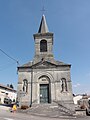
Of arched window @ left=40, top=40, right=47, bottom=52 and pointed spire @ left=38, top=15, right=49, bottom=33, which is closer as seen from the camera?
arched window @ left=40, top=40, right=47, bottom=52

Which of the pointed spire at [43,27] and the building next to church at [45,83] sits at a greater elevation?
the pointed spire at [43,27]

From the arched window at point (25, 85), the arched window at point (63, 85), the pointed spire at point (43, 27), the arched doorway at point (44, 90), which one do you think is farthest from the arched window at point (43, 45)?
the arched window at point (63, 85)

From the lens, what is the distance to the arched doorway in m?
27.2

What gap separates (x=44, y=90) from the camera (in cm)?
2761

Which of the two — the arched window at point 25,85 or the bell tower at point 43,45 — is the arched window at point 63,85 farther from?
the arched window at point 25,85

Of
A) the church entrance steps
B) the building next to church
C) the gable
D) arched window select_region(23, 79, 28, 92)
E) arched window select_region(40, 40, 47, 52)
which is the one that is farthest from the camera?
arched window select_region(40, 40, 47, 52)

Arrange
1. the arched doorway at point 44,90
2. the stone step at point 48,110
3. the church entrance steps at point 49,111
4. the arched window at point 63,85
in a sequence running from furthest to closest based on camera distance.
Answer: the arched doorway at point 44,90, the arched window at point 63,85, the stone step at point 48,110, the church entrance steps at point 49,111

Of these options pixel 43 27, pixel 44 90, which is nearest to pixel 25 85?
pixel 44 90

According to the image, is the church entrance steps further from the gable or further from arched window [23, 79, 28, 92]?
the gable

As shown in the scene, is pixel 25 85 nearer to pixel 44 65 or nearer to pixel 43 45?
pixel 44 65

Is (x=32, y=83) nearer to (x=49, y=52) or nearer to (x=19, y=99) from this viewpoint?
(x=19, y=99)

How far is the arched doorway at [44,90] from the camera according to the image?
89.2 ft

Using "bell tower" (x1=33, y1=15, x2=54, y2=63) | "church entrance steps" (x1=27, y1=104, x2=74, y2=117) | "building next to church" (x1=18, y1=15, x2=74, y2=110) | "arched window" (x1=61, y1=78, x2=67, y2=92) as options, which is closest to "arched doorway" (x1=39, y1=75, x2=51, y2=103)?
"building next to church" (x1=18, y1=15, x2=74, y2=110)

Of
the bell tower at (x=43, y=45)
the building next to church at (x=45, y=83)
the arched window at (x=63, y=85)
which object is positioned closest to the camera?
the building next to church at (x=45, y=83)
